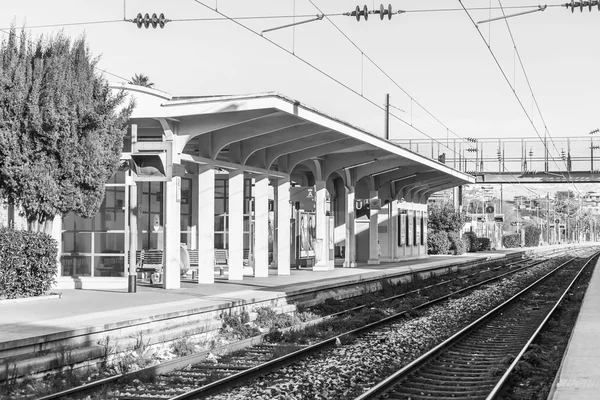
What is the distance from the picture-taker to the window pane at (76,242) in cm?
1994

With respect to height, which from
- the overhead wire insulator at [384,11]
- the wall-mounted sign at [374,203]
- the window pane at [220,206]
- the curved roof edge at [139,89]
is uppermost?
the overhead wire insulator at [384,11]

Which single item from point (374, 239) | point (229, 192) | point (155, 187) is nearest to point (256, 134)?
point (229, 192)

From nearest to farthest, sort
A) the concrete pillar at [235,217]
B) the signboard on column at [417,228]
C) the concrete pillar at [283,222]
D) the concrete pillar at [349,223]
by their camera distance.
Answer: the concrete pillar at [235,217] → the concrete pillar at [283,222] → the concrete pillar at [349,223] → the signboard on column at [417,228]

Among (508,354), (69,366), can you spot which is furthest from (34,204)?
(508,354)

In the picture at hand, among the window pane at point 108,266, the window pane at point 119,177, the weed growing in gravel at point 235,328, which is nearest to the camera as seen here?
the weed growing in gravel at point 235,328

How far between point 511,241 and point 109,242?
66.0 metres

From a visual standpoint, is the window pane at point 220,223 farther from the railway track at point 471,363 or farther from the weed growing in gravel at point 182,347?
the weed growing in gravel at point 182,347

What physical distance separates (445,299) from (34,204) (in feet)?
36.5

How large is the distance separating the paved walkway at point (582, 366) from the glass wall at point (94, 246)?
10490 mm

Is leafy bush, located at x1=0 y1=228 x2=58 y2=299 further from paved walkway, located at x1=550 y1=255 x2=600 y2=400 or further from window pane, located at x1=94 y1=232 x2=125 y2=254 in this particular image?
paved walkway, located at x1=550 y1=255 x2=600 y2=400

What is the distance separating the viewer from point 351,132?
74.7 feet

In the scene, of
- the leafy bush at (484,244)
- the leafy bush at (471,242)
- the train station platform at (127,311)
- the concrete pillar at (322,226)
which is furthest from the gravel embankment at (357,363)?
the leafy bush at (484,244)

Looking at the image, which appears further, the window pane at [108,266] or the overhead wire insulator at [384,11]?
the window pane at [108,266]

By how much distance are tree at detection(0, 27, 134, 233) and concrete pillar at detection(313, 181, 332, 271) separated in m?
11.0
